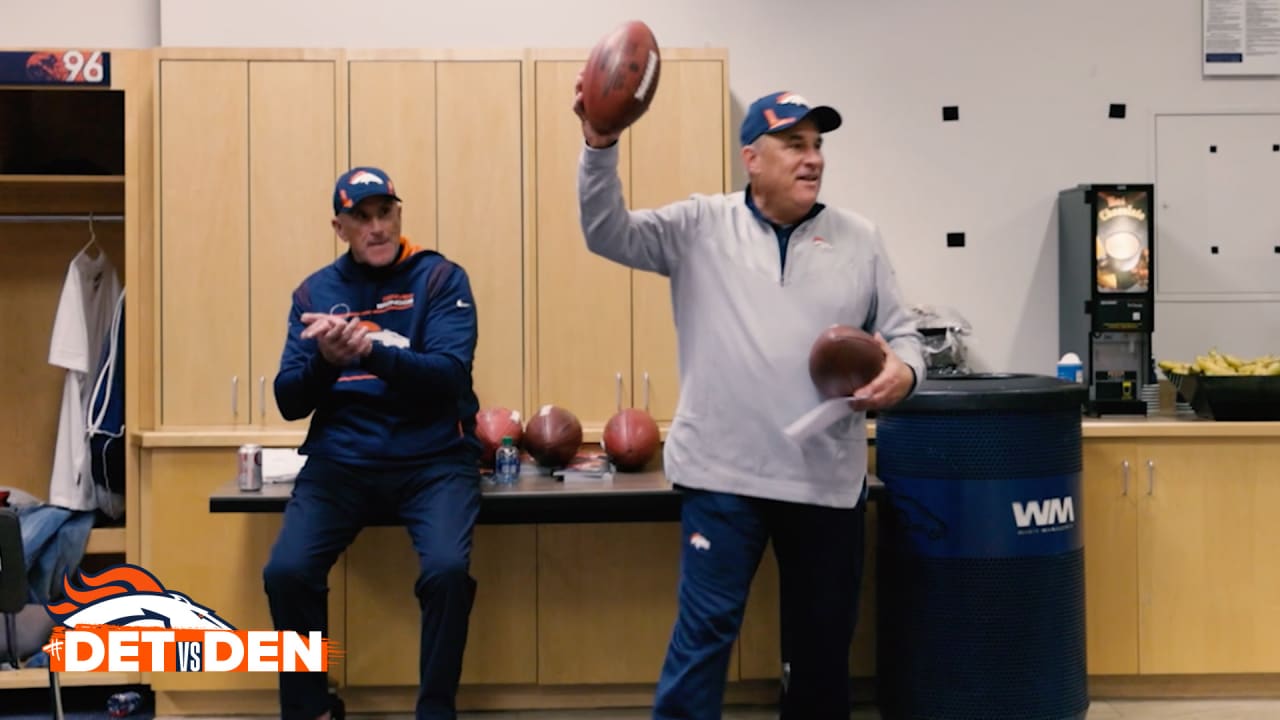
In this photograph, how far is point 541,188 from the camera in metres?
3.84

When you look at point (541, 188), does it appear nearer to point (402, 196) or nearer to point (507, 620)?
point (402, 196)

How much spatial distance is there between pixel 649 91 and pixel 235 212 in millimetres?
1978

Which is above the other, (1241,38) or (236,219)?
(1241,38)

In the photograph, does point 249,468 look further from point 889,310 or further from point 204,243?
point 889,310

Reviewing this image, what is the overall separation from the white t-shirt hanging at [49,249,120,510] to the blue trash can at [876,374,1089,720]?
9.11 feet

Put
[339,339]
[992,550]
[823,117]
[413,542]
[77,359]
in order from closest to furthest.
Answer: [823,117] < [339,339] < [413,542] < [992,550] < [77,359]

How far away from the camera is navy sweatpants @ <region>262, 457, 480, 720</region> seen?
295 cm

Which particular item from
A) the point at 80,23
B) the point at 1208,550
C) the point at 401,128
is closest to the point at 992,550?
the point at 1208,550

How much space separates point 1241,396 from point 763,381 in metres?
2.13

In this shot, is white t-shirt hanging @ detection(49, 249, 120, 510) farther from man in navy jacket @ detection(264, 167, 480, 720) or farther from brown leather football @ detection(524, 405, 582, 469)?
brown leather football @ detection(524, 405, 582, 469)

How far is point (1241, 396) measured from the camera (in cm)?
374

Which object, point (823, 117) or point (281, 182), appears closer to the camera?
point (823, 117)

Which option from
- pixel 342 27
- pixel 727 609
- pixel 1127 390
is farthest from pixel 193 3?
pixel 1127 390

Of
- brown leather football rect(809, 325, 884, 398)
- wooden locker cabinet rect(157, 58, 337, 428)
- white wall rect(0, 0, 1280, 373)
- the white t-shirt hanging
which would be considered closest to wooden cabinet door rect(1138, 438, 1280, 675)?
white wall rect(0, 0, 1280, 373)
